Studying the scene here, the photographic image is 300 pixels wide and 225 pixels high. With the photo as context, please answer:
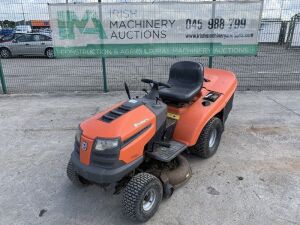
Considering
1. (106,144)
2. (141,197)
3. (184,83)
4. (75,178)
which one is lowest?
(75,178)

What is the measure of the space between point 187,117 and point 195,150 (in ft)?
1.64

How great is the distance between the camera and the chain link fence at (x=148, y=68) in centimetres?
677

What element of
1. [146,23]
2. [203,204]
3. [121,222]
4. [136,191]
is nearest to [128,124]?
[136,191]

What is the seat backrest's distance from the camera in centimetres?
378

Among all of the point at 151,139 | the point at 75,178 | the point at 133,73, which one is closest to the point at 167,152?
the point at 151,139

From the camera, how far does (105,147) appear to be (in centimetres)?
263

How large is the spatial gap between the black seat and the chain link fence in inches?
125

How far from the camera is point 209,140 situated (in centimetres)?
384

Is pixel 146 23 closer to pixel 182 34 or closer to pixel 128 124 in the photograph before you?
pixel 182 34

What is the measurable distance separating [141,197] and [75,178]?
95 cm

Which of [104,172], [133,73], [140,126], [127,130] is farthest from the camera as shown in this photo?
[133,73]

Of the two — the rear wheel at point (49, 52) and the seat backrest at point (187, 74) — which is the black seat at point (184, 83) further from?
the rear wheel at point (49, 52)

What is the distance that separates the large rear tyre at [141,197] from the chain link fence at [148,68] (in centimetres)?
475

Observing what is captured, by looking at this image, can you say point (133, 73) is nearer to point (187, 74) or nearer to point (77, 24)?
point (77, 24)
